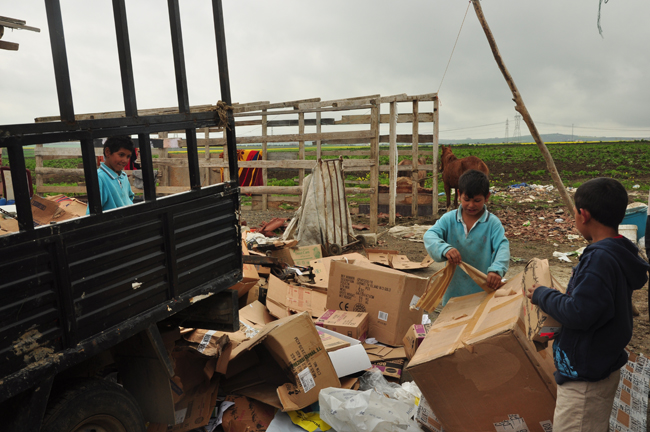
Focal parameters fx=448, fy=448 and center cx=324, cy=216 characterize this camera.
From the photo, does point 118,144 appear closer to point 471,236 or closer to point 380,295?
point 380,295

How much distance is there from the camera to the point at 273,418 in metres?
2.85

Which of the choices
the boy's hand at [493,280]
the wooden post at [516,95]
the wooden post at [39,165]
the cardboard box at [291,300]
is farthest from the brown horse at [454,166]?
the wooden post at [39,165]

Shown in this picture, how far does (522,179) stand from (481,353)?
2093 centimetres

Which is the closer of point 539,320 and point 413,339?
point 539,320

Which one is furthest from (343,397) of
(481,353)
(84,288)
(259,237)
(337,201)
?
(337,201)

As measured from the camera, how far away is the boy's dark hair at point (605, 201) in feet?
6.08

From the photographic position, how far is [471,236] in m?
3.21

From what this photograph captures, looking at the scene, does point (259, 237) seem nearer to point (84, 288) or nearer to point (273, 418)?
point (273, 418)

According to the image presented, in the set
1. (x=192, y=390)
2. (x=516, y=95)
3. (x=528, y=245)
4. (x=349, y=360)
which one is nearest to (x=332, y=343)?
(x=349, y=360)

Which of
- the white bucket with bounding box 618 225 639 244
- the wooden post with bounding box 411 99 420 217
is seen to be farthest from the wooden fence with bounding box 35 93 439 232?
the white bucket with bounding box 618 225 639 244

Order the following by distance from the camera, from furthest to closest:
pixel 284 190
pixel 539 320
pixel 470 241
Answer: pixel 284 190 → pixel 470 241 → pixel 539 320

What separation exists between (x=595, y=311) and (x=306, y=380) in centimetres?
172

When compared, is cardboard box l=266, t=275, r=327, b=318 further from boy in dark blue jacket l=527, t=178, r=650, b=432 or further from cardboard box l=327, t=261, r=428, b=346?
boy in dark blue jacket l=527, t=178, r=650, b=432

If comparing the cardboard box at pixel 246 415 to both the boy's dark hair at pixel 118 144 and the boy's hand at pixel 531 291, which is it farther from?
the boy's dark hair at pixel 118 144
